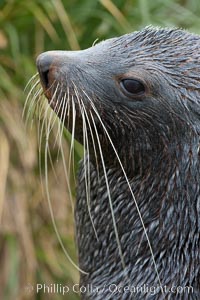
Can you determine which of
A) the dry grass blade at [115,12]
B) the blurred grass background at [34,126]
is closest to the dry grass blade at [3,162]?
the blurred grass background at [34,126]

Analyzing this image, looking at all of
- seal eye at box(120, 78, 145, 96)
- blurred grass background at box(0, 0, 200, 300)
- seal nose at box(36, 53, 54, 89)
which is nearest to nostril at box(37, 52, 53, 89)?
seal nose at box(36, 53, 54, 89)

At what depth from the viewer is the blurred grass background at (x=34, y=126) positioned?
5203 millimetres

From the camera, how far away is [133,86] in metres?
3.08

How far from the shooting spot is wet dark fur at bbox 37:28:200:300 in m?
3.08

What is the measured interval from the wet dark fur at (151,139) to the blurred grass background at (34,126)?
183 cm

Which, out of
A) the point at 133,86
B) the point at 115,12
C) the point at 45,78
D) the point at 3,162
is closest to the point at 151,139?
the point at 133,86

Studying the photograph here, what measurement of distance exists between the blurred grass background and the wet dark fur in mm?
1832

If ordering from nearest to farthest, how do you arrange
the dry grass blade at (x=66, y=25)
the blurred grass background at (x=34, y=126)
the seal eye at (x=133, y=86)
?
the seal eye at (x=133, y=86) < the dry grass blade at (x=66, y=25) < the blurred grass background at (x=34, y=126)

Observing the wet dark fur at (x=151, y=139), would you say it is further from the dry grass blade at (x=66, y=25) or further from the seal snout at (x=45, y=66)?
the dry grass blade at (x=66, y=25)

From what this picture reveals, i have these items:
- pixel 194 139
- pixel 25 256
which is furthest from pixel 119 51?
pixel 25 256

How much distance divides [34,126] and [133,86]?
226 cm

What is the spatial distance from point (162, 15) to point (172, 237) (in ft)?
8.24

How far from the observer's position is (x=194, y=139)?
3078 millimetres

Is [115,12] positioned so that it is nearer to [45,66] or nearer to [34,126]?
[34,126]
